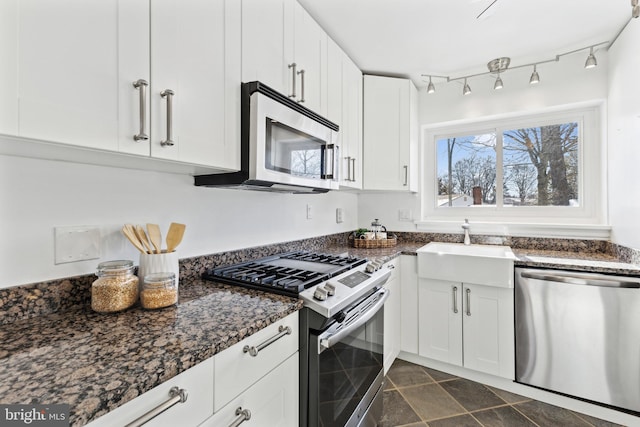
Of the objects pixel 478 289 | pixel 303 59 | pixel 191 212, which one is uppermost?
pixel 303 59


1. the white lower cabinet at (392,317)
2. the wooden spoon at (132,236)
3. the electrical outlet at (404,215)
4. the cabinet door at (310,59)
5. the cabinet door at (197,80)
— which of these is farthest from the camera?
the electrical outlet at (404,215)

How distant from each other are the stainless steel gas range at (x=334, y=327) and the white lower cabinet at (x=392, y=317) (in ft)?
1.12

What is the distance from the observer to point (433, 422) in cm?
168

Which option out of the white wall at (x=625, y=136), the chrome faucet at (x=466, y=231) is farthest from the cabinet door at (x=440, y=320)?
the white wall at (x=625, y=136)

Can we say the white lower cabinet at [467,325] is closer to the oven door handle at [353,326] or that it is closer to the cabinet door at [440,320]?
the cabinet door at [440,320]

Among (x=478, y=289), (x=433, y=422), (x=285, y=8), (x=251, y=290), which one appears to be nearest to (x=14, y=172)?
(x=251, y=290)

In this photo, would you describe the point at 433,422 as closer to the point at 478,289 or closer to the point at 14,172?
the point at 478,289

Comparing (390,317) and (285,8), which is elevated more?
(285,8)

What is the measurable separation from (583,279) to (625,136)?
38.4 inches

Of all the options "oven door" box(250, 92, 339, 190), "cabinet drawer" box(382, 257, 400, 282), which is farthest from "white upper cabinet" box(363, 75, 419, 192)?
"oven door" box(250, 92, 339, 190)

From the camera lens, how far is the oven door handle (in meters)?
1.08

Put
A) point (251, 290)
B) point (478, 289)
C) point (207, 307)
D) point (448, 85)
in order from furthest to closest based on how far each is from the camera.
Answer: point (448, 85)
point (478, 289)
point (251, 290)
point (207, 307)

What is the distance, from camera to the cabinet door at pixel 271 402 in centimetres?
79

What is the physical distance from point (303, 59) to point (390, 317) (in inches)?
69.9
